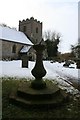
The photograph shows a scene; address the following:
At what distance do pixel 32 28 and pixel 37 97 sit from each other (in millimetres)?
49583

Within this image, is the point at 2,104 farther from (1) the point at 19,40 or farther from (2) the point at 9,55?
(1) the point at 19,40

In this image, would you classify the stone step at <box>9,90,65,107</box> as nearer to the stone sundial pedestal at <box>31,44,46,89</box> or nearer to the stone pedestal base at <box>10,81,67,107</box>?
the stone pedestal base at <box>10,81,67,107</box>

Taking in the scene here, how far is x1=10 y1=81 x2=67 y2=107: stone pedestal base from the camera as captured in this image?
250 inches

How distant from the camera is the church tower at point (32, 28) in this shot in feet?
180

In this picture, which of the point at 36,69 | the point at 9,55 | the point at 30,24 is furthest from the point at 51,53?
the point at 36,69

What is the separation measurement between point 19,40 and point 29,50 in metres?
3.56

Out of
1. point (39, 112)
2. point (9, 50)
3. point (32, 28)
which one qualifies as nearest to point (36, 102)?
point (39, 112)

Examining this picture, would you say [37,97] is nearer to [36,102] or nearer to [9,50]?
[36,102]

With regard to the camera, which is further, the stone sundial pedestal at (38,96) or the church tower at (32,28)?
the church tower at (32,28)

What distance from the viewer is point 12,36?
4700 cm

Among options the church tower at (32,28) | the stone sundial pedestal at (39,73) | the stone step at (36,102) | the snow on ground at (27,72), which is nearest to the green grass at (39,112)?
the stone step at (36,102)

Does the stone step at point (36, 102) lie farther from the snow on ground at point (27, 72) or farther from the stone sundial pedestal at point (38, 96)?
the snow on ground at point (27, 72)

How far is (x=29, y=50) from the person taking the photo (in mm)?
47125

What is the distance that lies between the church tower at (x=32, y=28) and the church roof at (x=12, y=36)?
2582mm
